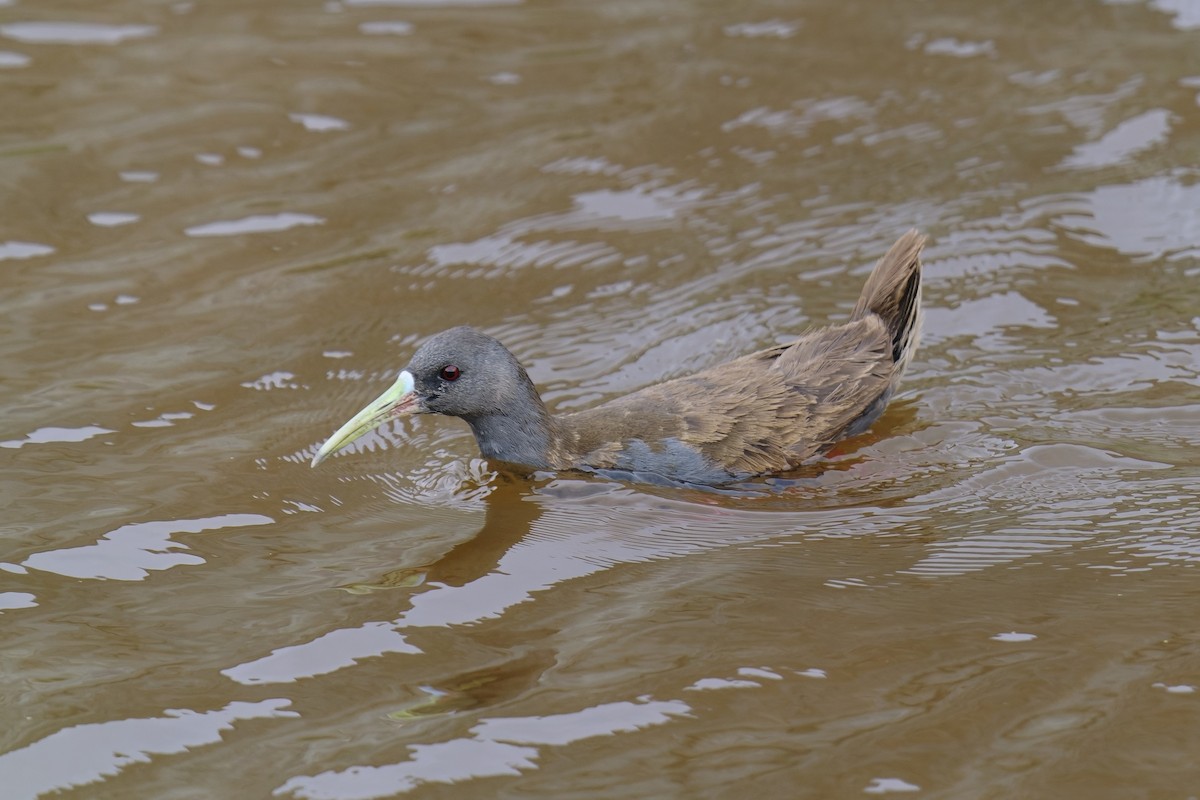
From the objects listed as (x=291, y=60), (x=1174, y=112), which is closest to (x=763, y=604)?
(x=1174, y=112)

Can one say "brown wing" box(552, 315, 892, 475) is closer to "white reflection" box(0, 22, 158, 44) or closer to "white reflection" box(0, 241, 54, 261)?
"white reflection" box(0, 241, 54, 261)

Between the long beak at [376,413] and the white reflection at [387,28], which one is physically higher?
the white reflection at [387,28]

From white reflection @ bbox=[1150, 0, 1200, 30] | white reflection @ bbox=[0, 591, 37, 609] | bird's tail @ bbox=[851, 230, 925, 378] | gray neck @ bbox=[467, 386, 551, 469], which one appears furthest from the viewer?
white reflection @ bbox=[1150, 0, 1200, 30]

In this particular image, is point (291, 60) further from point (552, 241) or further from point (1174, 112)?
point (1174, 112)

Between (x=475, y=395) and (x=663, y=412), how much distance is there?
0.84 m

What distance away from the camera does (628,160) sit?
9203 mm

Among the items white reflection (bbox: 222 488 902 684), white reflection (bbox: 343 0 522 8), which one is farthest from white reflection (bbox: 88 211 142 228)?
white reflection (bbox: 222 488 902 684)

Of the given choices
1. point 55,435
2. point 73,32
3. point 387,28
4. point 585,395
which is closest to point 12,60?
point 73,32

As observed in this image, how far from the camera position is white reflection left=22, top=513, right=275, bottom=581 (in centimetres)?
560

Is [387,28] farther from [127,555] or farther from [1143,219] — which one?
[127,555]

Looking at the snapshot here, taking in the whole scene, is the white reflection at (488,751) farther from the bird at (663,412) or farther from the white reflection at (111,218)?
the white reflection at (111,218)

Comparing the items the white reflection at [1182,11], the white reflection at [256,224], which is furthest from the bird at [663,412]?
the white reflection at [1182,11]

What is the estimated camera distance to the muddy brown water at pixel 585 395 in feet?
15.0

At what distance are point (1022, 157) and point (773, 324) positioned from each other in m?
2.29
